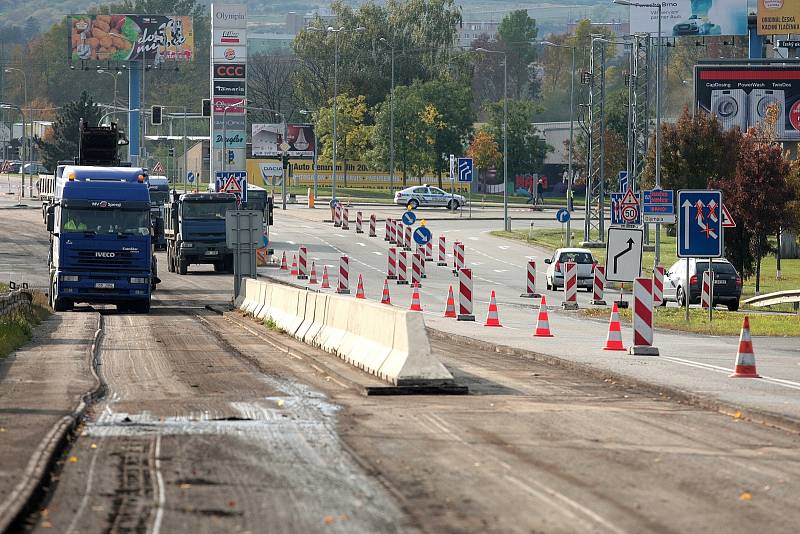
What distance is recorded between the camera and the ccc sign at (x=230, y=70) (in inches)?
3130

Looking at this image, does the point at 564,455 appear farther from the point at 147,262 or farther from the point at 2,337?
the point at 147,262

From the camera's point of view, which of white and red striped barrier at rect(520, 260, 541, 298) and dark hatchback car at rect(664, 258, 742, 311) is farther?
white and red striped barrier at rect(520, 260, 541, 298)

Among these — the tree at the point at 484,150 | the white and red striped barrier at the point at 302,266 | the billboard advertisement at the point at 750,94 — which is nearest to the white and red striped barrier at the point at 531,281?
the white and red striped barrier at the point at 302,266

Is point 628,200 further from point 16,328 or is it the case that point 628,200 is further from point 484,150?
point 484,150

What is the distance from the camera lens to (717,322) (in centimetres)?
3022

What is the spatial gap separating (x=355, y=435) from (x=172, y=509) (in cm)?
341

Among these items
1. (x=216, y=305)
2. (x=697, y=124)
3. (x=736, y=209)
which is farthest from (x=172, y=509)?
(x=697, y=124)

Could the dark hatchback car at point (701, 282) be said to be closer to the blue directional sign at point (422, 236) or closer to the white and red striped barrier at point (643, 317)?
the blue directional sign at point (422, 236)

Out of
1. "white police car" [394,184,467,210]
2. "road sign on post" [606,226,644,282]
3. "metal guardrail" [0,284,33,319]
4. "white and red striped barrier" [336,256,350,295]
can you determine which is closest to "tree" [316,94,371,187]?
"white police car" [394,184,467,210]

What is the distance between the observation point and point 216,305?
3691cm

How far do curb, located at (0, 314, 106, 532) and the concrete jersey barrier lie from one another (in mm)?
3618

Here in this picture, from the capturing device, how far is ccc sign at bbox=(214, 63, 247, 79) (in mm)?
79500

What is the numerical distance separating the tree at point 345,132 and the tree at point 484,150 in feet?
29.4

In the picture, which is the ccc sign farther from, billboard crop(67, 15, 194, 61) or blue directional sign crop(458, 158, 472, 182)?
billboard crop(67, 15, 194, 61)
